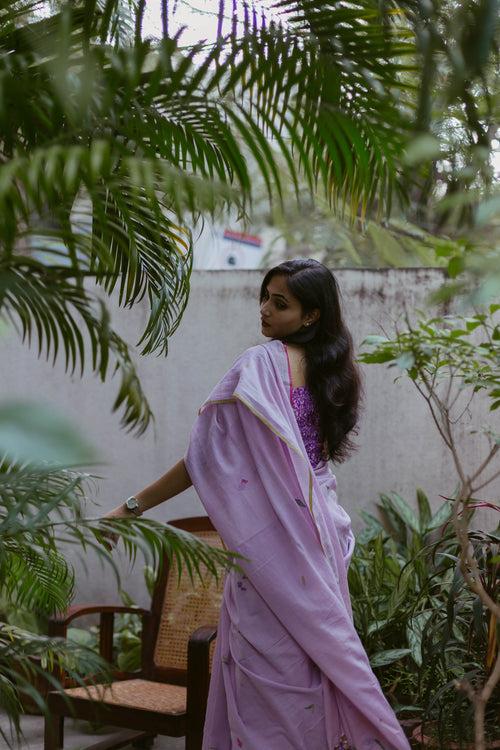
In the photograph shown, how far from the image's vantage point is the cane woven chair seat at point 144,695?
2.97 m

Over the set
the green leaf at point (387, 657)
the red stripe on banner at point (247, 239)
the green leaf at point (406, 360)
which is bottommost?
the green leaf at point (387, 657)

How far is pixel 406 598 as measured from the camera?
3580 millimetres

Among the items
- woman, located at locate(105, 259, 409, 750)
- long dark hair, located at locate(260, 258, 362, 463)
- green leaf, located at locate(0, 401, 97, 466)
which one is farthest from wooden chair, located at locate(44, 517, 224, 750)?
green leaf, located at locate(0, 401, 97, 466)

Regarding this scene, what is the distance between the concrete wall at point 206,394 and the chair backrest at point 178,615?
80cm

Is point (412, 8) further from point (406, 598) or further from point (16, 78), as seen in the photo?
point (406, 598)

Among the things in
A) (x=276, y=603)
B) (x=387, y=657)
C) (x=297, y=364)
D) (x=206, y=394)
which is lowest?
(x=387, y=657)

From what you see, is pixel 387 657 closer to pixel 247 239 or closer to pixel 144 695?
pixel 144 695

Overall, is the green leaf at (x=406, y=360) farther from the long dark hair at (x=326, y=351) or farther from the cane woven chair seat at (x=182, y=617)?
the cane woven chair seat at (x=182, y=617)

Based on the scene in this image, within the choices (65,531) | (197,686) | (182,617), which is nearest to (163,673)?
(182,617)

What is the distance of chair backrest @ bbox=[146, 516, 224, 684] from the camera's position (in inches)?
139

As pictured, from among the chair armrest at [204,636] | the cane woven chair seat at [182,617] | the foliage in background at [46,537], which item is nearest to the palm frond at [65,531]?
the foliage in background at [46,537]

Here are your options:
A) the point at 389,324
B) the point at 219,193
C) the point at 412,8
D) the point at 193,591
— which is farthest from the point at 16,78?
the point at 389,324

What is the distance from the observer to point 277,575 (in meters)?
2.52

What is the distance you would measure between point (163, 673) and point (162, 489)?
1.27 meters
